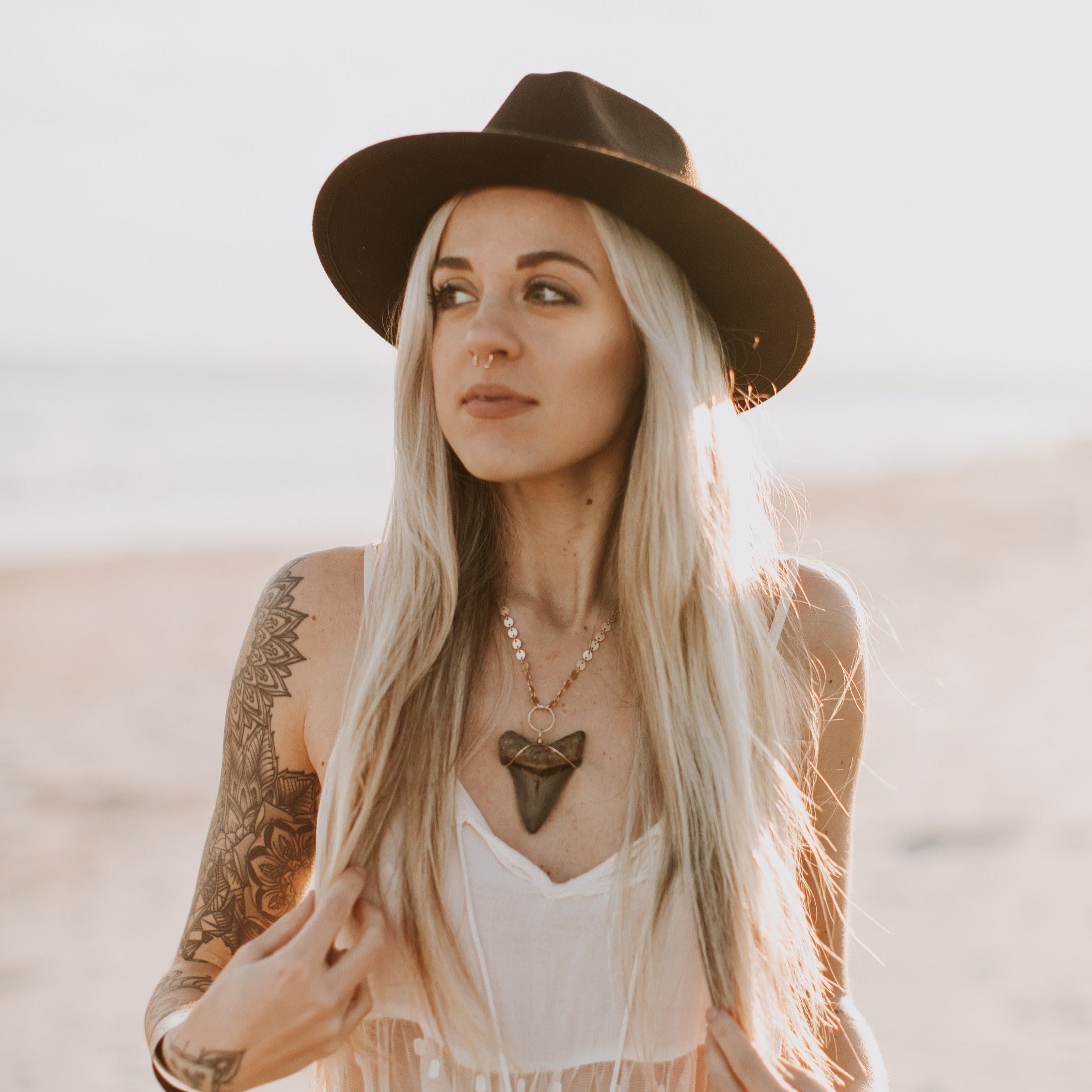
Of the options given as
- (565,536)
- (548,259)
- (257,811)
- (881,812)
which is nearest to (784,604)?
(565,536)

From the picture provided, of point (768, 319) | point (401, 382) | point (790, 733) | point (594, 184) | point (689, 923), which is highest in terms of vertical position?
point (594, 184)

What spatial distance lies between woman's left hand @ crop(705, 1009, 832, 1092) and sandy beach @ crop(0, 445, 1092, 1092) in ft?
4.76

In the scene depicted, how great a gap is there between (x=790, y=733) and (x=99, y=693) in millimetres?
7277

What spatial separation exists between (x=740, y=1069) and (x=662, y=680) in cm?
72

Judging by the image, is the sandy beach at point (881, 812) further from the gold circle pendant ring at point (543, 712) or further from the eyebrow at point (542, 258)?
the eyebrow at point (542, 258)

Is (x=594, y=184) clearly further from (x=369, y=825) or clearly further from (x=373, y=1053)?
(x=373, y=1053)

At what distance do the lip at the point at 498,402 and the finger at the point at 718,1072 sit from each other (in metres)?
1.18

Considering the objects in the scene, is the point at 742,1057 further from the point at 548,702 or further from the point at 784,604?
the point at 784,604

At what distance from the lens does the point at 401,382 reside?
2.59m

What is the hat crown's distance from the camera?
7.50 feet

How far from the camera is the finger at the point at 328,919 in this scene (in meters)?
1.99

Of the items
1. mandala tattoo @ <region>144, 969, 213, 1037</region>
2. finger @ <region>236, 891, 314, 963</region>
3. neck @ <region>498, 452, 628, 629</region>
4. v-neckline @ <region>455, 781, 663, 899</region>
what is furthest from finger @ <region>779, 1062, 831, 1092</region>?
mandala tattoo @ <region>144, 969, 213, 1037</region>

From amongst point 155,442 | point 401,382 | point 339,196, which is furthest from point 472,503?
point 155,442

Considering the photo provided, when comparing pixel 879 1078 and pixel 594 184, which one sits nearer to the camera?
pixel 594 184
